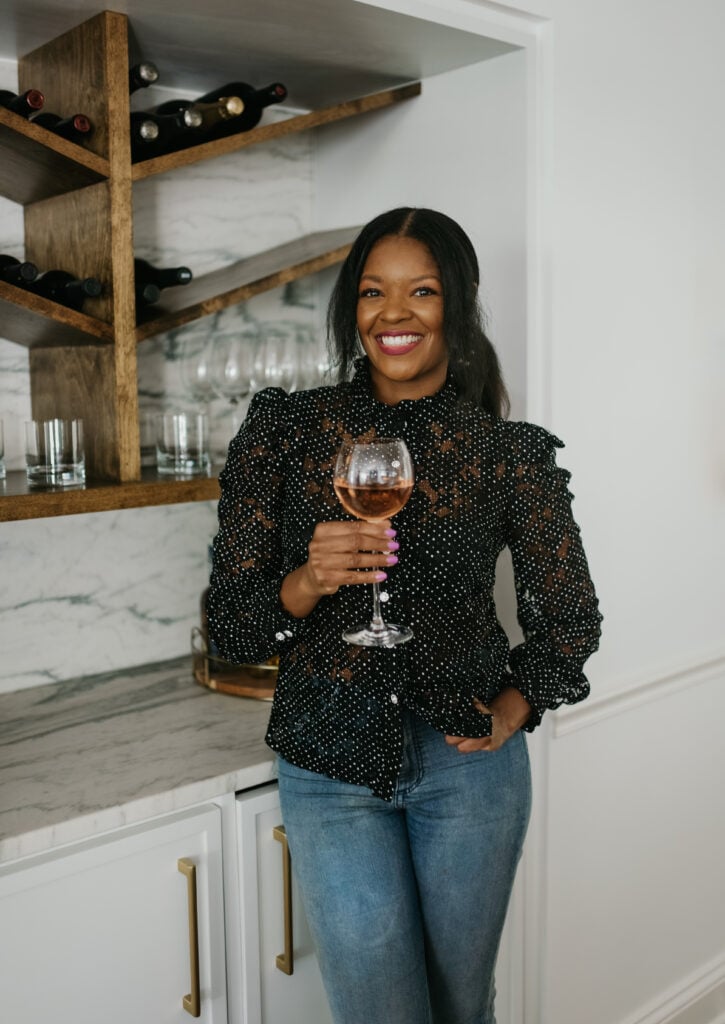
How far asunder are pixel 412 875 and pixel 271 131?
1.39 m

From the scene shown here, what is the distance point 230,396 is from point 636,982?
5.64ft

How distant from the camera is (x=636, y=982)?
2520 mm

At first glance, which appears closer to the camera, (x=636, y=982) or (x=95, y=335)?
(x=95, y=335)

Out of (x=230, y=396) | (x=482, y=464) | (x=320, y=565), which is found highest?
(x=230, y=396)

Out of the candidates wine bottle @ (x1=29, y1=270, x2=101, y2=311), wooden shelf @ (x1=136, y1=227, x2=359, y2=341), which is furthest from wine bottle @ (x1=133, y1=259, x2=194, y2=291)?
wine bottle @ (x1=29, y1=270, x2=101, y2=311)

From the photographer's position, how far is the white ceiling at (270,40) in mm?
1756

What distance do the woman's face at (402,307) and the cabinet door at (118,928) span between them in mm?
792

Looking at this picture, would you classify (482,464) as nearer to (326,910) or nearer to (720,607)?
(326,910)

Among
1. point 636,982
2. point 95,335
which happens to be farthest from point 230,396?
point 636,982

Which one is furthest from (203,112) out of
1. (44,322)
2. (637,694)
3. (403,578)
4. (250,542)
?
(637,694)

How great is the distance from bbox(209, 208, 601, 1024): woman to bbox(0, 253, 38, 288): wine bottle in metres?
0.43

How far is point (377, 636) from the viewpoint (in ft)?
4.55

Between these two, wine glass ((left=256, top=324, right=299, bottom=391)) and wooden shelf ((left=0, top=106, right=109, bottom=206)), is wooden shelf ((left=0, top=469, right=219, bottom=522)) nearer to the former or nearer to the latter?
wine glass ((left=256, top=324, right=299, bottom=391))

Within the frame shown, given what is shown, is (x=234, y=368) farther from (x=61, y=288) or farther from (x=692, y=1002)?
(x=692, y=1002)
